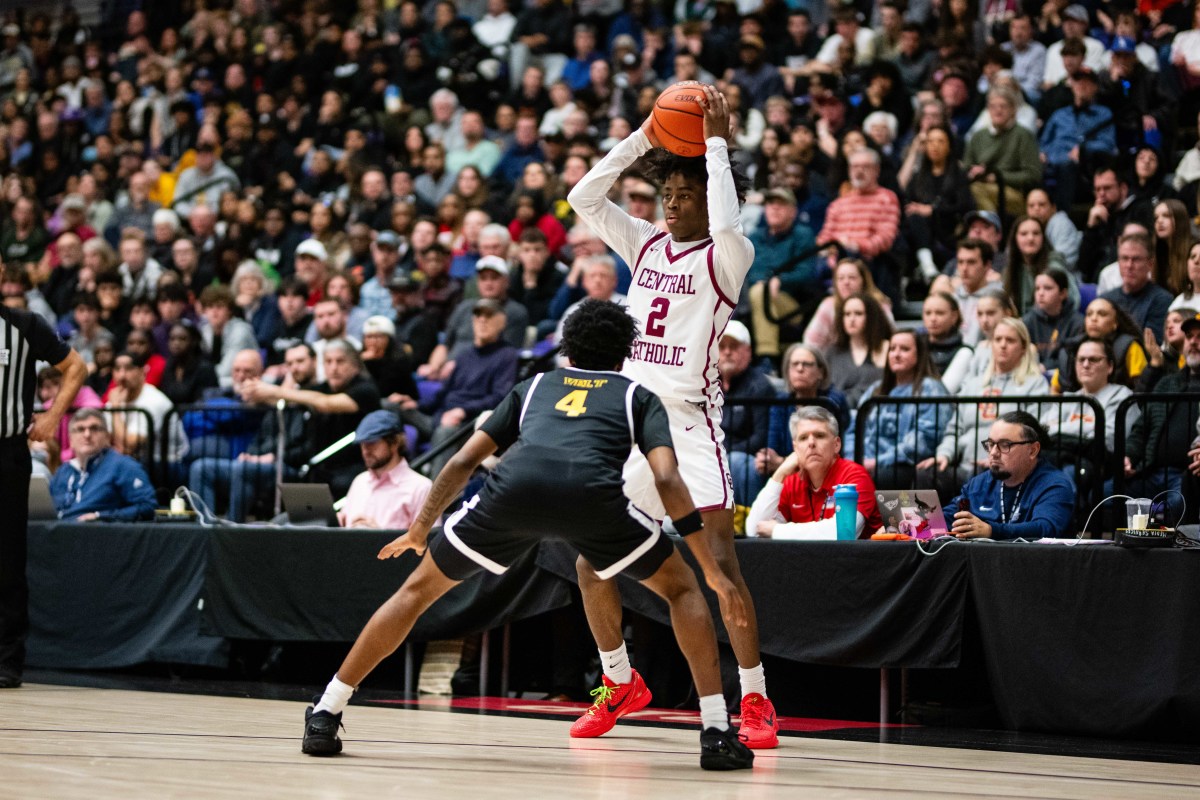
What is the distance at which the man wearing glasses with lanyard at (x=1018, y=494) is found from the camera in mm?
7121

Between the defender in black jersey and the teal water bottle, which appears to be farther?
the teal water bottle

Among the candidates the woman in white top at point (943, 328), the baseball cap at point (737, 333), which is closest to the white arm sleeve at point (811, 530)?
the baseball cap at point (737, 333)

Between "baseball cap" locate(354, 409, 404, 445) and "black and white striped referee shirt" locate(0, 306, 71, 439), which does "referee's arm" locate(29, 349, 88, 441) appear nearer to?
"black and white striped referee shirt" locate(0, 306, 71, 439)

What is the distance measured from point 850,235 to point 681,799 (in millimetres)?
7473

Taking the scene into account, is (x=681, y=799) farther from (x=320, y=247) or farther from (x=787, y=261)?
(x=320, y=247)

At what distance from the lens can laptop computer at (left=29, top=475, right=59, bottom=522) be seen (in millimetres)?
9680

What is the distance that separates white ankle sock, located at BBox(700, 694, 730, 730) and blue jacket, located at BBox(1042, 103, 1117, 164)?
7.53 m

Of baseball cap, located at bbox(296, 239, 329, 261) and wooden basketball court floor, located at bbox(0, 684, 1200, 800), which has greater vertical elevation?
baseball cap, located at bbox(296, 239, 329, 261)

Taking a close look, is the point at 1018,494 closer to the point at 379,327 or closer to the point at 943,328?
the point at 943,328

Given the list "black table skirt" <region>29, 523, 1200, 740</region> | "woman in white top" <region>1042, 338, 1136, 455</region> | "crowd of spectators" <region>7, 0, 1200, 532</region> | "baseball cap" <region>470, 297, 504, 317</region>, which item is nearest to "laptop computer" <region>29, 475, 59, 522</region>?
"black table skirt" <region>29, 523, 1200, 740</region>

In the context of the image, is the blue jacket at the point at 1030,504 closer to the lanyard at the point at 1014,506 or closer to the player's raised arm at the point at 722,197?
the lanyard at the point at 1014,506

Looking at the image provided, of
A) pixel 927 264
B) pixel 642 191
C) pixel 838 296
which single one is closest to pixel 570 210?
pixel 642 191

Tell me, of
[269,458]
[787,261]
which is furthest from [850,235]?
[269,458]

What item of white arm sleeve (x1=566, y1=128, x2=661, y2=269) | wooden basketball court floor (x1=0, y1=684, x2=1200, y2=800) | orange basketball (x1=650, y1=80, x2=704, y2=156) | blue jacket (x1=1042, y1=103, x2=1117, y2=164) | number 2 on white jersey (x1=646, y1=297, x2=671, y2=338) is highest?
blue jacket (x1=1042, y1=103, x2=1117, y2=164)
